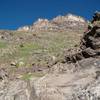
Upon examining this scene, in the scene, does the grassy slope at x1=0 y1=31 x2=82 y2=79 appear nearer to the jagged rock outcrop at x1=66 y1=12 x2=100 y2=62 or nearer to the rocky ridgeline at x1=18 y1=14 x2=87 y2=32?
the jagged rock outcrop at x1=66 y1=12 x2=100 y2=62

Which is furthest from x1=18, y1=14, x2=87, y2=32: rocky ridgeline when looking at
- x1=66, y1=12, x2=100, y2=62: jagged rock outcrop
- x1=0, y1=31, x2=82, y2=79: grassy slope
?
x1=66, y1=12, x2=100, y2=62: jagged rock outcrop

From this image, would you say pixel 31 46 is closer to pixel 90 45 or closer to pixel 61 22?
pixel 90 45

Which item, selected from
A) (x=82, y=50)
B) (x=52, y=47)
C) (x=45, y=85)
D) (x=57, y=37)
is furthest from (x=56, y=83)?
(x=57, y=37)

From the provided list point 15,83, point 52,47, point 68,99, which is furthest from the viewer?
point 52,47

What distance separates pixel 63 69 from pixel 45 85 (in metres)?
1.99

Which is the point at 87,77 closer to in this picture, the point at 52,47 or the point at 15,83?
the point at 15,83

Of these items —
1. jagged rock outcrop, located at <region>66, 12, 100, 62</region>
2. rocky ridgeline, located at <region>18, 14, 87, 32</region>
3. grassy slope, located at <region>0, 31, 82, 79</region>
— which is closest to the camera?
jagged rock outcrop, located at <region>66, 12, 100, 62</region>

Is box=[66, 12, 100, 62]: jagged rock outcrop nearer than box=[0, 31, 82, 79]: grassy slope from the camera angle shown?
Yes

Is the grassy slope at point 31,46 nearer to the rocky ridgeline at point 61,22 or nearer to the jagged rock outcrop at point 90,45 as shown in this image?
the jagged rock outcrop at point 90,45

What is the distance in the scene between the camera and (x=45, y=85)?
13695 millimetres

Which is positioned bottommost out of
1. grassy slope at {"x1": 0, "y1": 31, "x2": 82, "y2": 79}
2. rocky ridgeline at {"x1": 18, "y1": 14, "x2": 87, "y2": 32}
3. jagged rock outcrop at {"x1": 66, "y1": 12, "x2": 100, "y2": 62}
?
jagged rock outcrop at {"x1": 66, "y1": 12, "x2": 100, "y2": 62}

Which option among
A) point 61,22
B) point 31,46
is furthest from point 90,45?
point 61,22

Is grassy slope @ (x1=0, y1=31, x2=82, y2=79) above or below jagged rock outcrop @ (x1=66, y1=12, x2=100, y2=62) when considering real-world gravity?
above

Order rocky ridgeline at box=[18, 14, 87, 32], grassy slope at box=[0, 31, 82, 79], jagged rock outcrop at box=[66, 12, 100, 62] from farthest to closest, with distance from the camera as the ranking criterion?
rocky ridgeline at box=[18, 14, 87, 32] < grassy slope at box=[0, 31, 82, 79] < jagged rock outcrop at box=[66, 12, 100, 62]
